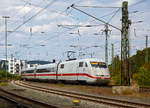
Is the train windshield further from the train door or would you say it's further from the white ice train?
the train door

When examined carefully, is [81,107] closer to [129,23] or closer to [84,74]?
[129,23]

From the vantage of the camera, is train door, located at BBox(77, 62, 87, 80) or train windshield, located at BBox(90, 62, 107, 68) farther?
train door, located at BBox(77, 62, 87, 80)

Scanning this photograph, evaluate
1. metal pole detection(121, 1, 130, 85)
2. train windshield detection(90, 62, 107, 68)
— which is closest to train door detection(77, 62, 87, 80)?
train windshield detection(90, 62, 107, 68)

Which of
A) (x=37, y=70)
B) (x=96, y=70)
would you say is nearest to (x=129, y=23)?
(x=96, y=70)

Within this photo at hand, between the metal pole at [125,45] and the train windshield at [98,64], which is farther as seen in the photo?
the train windshield at [98,64]

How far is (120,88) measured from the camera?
19359 mm

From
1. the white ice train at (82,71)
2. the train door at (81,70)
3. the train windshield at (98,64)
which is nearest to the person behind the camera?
the white ice train at (82,71)

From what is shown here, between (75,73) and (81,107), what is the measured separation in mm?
15918

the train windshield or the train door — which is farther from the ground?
the train windshield

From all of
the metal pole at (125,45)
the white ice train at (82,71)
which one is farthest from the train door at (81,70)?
the metal pole at (125,45)

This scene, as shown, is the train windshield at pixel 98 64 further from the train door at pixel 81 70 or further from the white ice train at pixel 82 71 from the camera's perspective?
the train door at pixel 81 70

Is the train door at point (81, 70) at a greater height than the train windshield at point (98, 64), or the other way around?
the train windshield at point (98, 64)

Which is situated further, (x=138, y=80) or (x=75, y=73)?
(x=138, y=80)

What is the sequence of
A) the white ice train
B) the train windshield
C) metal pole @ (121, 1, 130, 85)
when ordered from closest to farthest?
1. metal pole @ (121, 1, 130, 85)
2. the white ice train
3. the train windshield
